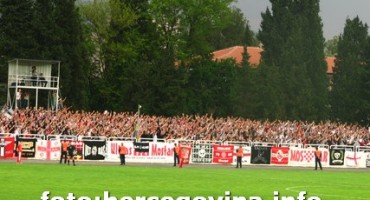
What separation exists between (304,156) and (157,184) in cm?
2670

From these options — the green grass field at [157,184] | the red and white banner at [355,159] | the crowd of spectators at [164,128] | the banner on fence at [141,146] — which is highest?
the crowd of spectators at [164,128]

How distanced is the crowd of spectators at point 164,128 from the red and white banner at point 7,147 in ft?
2.67

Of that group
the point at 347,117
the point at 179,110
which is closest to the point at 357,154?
the point at 179,110

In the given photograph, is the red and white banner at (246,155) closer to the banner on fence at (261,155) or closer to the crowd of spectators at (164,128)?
the banner on fence at (261,155)

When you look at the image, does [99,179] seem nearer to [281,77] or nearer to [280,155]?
[280,155]

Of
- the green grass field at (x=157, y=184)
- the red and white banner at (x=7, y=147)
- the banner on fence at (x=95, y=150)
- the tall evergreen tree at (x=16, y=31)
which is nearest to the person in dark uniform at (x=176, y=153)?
the banner on fence at (x=95, y=150)

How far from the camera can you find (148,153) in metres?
55.0

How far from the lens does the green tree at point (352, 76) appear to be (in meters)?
95.2

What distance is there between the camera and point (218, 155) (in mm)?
57438

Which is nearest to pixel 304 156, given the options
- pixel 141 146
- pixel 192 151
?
pixel 192 151

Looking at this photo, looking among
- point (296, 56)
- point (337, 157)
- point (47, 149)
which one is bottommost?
point (337, 157)

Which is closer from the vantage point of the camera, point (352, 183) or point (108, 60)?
point (352, 183)

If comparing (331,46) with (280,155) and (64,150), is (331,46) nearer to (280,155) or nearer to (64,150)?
(280,155)

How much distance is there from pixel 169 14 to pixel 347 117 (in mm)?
22591
